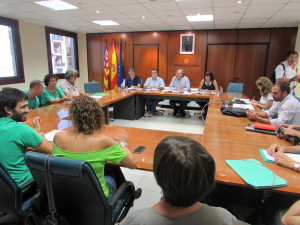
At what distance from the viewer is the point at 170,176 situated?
0.61 m

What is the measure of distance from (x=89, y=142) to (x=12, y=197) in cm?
58

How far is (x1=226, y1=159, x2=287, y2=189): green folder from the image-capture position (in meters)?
1.13

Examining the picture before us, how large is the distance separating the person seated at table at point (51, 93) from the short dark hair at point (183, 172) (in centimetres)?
307

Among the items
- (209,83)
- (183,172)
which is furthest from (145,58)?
(183,172)

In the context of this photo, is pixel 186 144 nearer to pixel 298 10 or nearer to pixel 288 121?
pixel 288 121

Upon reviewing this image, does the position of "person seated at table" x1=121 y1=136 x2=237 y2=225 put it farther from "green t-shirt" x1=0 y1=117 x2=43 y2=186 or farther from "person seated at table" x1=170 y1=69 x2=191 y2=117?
"person seated at table" x1=170 y1=69 x2=191 y2=117

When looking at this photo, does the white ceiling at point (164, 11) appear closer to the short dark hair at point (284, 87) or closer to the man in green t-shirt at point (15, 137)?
the short dark hair at point (284, 87)

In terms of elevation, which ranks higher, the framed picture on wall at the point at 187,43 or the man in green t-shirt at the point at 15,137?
the framed picture on wall at the point at 187,43

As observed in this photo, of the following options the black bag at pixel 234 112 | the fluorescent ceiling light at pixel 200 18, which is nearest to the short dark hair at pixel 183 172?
the black bag at pixel 234 112

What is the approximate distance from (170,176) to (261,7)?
4240mm

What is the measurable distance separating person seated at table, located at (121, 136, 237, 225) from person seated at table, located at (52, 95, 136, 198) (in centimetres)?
54

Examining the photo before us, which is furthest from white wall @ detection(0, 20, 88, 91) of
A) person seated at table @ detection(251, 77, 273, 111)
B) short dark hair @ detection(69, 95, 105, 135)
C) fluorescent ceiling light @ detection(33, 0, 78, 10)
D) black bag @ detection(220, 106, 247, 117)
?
person seated at table @ detection(251, 77, 273, 111)

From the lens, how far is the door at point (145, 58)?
6.75 m

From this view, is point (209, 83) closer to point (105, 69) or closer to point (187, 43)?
point (187, 43)
